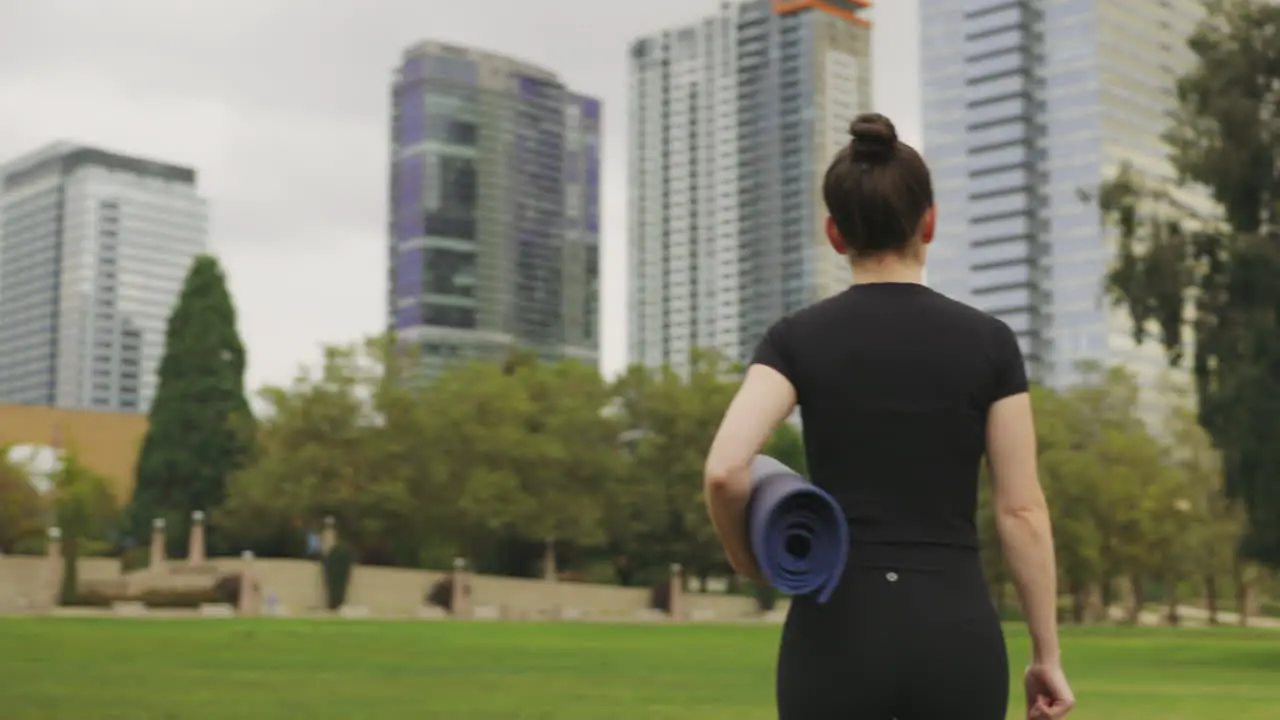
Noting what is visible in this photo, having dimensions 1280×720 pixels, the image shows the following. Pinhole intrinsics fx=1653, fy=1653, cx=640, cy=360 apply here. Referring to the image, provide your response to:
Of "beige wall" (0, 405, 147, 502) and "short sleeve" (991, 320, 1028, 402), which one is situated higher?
"beige wall" (0, 405, 147, 502)

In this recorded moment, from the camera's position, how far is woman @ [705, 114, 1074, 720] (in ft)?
9.23

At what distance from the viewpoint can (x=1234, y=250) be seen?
96.3ft

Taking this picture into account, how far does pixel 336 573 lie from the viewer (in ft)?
194

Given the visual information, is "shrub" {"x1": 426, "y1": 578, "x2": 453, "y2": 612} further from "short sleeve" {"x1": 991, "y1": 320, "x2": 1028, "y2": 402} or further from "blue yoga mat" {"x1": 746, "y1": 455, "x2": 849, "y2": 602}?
"blue yoga mat" {"x1": 746, "y1": 455, "x2": 849, "y2": 602}

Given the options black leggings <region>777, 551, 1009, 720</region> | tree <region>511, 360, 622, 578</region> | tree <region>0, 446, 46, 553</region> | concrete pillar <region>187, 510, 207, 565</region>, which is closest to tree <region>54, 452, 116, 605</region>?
tree <region>0, 446, 46, 553</region>

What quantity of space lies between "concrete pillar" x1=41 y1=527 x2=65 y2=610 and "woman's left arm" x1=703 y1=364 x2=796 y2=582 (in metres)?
51.9

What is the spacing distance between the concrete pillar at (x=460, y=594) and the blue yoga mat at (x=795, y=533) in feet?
194

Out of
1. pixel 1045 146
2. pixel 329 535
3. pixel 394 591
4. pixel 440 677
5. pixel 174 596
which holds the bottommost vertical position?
pixel 440 677

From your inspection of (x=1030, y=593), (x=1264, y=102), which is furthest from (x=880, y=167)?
(x=1264, y=102)

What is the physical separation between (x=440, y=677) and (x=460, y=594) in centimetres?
4261

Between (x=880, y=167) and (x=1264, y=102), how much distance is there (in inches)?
1187

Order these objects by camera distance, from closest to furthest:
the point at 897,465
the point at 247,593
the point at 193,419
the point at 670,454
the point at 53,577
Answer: the point at 897,465 → the point at 53,577 → the point at 247,593 → the point at 193,419 → the point at 670,454

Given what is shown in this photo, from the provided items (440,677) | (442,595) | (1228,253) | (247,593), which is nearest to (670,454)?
(442,595)

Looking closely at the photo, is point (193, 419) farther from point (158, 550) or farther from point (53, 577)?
point (53, 577)
